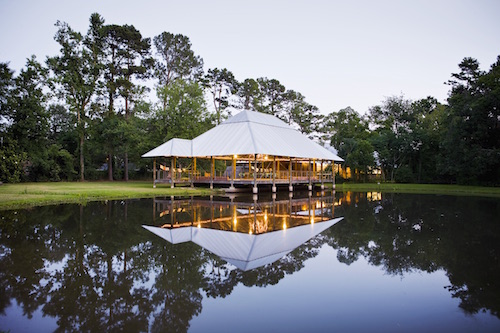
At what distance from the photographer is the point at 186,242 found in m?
8.05

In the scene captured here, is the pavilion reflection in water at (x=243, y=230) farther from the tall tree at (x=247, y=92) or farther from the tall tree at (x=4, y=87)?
the tall tree at (x=247, y=92)

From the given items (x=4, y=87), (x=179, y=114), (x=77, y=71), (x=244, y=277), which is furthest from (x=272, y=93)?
(x=244, y=277)

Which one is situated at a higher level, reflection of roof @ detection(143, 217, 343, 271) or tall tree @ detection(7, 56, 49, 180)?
tall tree @ detection(7, 56, 49, 180)

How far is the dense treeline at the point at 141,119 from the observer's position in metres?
28.9

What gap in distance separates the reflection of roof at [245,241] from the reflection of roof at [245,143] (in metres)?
12.0

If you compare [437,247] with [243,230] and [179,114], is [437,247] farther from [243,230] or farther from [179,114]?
[179,114]

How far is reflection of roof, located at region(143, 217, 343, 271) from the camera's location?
22.0 feet

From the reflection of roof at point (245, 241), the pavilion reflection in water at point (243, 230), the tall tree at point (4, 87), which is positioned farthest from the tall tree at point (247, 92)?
the reflection of roof at point (245, 241)

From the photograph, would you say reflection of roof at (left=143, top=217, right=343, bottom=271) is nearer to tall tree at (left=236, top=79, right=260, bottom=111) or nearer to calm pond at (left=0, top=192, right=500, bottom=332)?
calm pond at (left=0, top=192, right=500, bottom=332)

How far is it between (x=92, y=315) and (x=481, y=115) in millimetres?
33810

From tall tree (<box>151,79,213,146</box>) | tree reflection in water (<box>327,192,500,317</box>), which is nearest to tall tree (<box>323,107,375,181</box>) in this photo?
tall tree (<box>151,79,213,146</box>)

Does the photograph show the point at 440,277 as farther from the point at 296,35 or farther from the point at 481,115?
the point at 481,115

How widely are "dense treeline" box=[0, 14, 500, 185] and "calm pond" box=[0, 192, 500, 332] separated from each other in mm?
22167

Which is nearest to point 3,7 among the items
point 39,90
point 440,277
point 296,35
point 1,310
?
point 39,90
